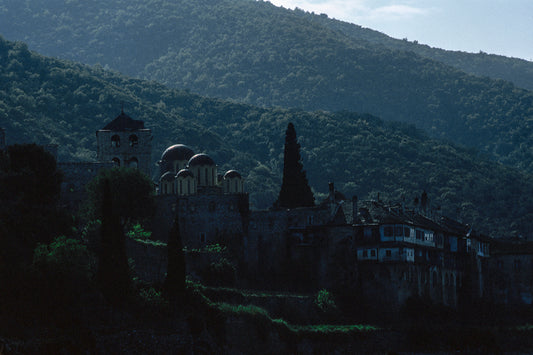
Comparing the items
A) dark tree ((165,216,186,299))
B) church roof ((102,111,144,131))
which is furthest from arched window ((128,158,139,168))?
dark tree ((165,216,186,299))

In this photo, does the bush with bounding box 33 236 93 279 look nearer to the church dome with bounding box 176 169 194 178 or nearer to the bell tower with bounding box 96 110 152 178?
the church dome with bounding box 176 169 194 178

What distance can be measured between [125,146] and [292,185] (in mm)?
18029

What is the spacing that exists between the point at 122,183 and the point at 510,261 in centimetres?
4112

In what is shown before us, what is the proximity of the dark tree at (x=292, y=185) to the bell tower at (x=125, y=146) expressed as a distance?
1432 centimetres

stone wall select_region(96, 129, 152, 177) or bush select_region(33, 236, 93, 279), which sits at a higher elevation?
stone wall select_region(96, 129, 152, 177)

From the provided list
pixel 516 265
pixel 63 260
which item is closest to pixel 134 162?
pixel 516 265

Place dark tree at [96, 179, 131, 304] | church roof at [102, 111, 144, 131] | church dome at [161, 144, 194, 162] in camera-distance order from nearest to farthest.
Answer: dark tree at [96, 179, 131, 304] → church dome at [161, 144, 194, 162] → church roof at [102, 111, 144, 131]

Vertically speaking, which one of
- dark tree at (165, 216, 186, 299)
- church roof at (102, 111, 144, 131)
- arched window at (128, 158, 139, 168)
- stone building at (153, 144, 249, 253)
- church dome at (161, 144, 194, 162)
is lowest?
dark tree at (165, 216, 186, 299)

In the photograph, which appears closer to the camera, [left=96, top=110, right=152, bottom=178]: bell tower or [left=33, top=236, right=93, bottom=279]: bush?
[left=33, top=236, right=93, bottom=279]: bush

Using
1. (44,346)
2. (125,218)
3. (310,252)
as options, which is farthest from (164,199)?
(44,346)

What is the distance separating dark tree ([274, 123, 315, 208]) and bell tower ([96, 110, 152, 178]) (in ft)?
47.0

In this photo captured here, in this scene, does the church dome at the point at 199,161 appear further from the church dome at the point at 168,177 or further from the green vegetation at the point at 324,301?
the green vegetation at the point at 324,301

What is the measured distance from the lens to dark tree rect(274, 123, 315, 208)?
11494 centimetres

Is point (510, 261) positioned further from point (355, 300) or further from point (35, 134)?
point (35, 134)
